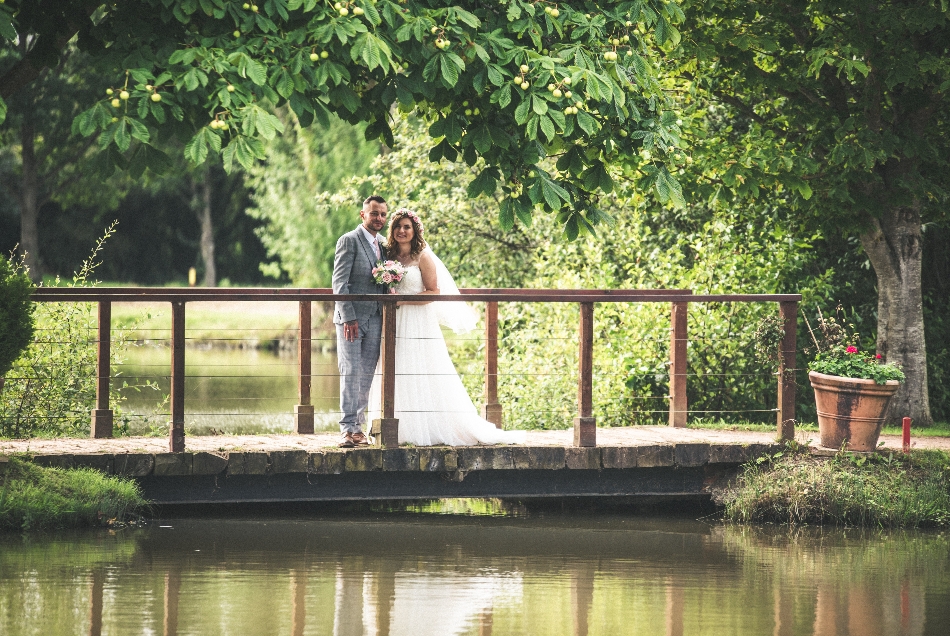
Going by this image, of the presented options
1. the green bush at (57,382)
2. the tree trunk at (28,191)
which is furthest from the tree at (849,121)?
the tree trunk at (28,191)

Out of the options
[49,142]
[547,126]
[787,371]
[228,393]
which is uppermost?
[49,142]

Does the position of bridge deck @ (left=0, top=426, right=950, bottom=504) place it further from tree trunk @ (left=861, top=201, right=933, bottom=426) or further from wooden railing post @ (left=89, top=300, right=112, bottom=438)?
tree trunk @ (left=861, top=201, right=933, bottom=426)

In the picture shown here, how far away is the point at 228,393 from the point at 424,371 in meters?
10.9

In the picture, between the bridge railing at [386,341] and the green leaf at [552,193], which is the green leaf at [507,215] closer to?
the green leaf at [552,193]

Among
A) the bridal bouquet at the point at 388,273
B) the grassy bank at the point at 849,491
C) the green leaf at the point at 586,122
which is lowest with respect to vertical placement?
the grassy bank at the point at 849,491

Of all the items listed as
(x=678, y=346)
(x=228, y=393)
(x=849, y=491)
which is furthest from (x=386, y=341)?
(x=228, y=393)

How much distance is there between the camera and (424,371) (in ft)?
33.3

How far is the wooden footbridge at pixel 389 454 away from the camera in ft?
31.0

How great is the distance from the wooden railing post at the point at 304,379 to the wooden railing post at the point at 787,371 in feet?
13.5

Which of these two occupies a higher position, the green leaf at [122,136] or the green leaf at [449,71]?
the green leaf at [449,71]

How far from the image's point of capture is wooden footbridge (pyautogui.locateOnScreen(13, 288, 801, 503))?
31.0ft

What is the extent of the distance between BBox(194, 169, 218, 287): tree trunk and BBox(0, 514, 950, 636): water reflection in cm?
3886

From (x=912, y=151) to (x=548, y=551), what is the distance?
5718 millimetres

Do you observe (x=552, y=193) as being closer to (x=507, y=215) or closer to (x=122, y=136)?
(x=507, y=215)
